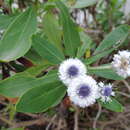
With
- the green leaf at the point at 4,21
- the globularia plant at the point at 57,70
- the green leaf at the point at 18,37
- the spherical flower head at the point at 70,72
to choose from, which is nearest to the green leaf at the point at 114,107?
the globularia plant at the point at 57,70

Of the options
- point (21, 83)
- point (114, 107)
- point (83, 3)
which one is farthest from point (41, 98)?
point (83, 3)

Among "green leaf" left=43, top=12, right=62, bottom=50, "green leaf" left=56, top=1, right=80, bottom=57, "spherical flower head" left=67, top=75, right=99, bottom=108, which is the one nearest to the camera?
"spherical flower head" left=67, top=75, right=99, bottom=108

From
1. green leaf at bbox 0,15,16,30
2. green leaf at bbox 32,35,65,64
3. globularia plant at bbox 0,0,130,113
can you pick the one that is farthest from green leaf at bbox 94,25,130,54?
green leaf at bbox 0,15,16,30

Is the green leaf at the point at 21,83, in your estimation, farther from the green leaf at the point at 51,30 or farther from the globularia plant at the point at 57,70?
the green leaf at the point at 51,30

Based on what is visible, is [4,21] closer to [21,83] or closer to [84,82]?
Answer: [21,83]

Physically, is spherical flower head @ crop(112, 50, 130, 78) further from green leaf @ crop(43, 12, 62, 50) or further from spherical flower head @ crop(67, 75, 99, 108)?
green leaf @ crop(43, 12, 62, 50)
